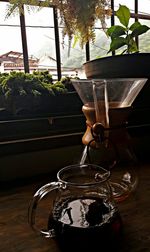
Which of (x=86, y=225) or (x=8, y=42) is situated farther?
(x=8, y=42)

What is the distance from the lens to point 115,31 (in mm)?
912

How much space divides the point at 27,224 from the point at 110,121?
276mm

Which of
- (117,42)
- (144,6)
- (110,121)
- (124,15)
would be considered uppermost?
(144,6)

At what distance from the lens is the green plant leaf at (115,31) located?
90 centimetres

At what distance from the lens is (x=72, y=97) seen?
94 cm

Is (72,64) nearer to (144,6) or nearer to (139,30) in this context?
(139,30)

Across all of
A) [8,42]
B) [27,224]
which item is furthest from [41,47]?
[27,224]

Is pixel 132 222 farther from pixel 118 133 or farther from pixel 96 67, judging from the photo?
pixel 96 67

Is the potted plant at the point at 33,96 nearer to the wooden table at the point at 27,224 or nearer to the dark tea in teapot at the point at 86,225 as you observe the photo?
the wooden table at the point at 27,224

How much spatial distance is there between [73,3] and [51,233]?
70 cm

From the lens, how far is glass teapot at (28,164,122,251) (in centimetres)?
Answer: 36

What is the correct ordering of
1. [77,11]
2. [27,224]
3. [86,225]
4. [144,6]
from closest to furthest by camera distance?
1. [86,225]
2. [27,224]
3. [77,11]
4. [144,6]

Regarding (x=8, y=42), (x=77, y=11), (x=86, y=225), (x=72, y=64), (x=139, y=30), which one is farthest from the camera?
(x=72, y=64)

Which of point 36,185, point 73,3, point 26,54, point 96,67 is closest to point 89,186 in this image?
point 36,185
